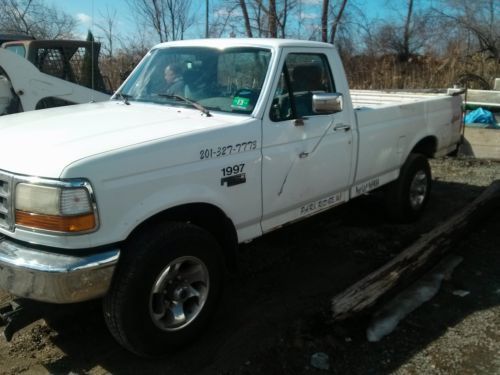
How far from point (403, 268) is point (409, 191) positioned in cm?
191

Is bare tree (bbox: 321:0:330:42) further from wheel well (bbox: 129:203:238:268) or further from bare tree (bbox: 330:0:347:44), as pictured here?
wheel well (bbox: 129:203:238:268)

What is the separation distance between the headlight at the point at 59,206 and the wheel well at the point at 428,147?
4350 mm

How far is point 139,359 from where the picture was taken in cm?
325

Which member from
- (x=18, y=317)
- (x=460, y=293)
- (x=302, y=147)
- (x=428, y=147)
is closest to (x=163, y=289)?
(x=18, y=317)

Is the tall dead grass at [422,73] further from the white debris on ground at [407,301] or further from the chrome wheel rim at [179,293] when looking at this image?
the chrome wheel rim at [179,293]

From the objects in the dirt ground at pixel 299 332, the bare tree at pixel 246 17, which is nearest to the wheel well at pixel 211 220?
the dirt ground at pixel 299 332

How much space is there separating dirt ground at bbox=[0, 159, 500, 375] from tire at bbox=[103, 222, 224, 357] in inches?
8.3

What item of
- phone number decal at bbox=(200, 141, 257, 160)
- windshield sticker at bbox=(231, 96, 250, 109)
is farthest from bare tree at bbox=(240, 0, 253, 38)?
phone number decal at bbox=(200, 141, 257, 160)

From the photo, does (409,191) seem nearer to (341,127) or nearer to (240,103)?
(341,127)

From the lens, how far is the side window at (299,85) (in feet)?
12.8

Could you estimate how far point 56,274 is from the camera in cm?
262

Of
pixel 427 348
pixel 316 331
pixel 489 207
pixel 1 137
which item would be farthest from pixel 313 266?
pixel 1 137

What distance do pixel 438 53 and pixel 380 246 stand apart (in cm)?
1962

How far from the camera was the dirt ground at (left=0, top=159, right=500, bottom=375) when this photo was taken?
317cm
